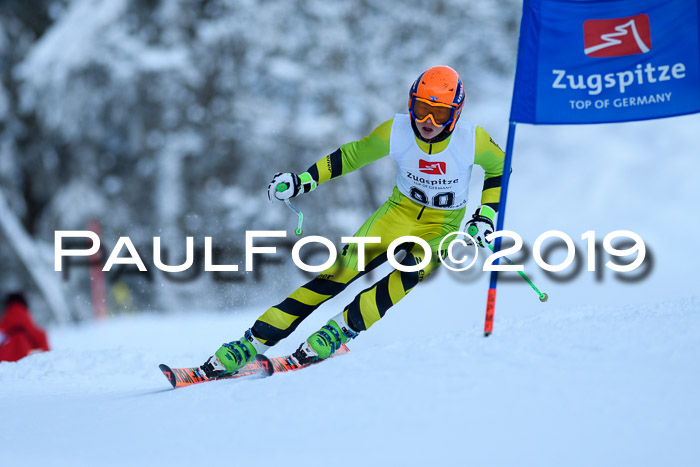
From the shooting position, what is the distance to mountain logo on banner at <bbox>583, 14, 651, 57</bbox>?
3670 mm

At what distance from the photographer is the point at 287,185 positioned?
427 centimetres

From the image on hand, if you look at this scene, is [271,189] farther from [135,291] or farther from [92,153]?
[135,291]

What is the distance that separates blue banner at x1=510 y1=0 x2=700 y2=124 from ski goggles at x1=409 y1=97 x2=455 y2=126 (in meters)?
0.35

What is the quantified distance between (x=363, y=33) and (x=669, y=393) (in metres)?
11.7

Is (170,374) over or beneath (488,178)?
beneath

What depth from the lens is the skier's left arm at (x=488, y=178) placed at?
400 centimetres

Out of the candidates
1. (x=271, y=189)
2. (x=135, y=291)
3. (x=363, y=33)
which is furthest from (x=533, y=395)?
(x=135, y=291)

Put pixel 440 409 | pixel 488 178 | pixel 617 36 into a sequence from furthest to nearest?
pixel 488 178
pixel 617 36
pixel 440 409

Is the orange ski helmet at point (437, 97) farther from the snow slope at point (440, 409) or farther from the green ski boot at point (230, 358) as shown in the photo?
the green ski boot at point (230, 358)

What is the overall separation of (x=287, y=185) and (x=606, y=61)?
1757 millimetres

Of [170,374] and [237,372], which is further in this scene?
[237,372]

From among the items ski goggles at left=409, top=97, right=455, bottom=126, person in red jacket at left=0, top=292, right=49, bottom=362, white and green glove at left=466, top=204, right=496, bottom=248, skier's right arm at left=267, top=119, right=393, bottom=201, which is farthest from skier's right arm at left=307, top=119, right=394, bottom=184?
person in red jacket at left=0, top=292, right=49, bottom=362

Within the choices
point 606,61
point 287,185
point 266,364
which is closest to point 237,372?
point 266,364

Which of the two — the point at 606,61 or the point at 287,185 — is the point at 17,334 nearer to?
the point at 287,185
